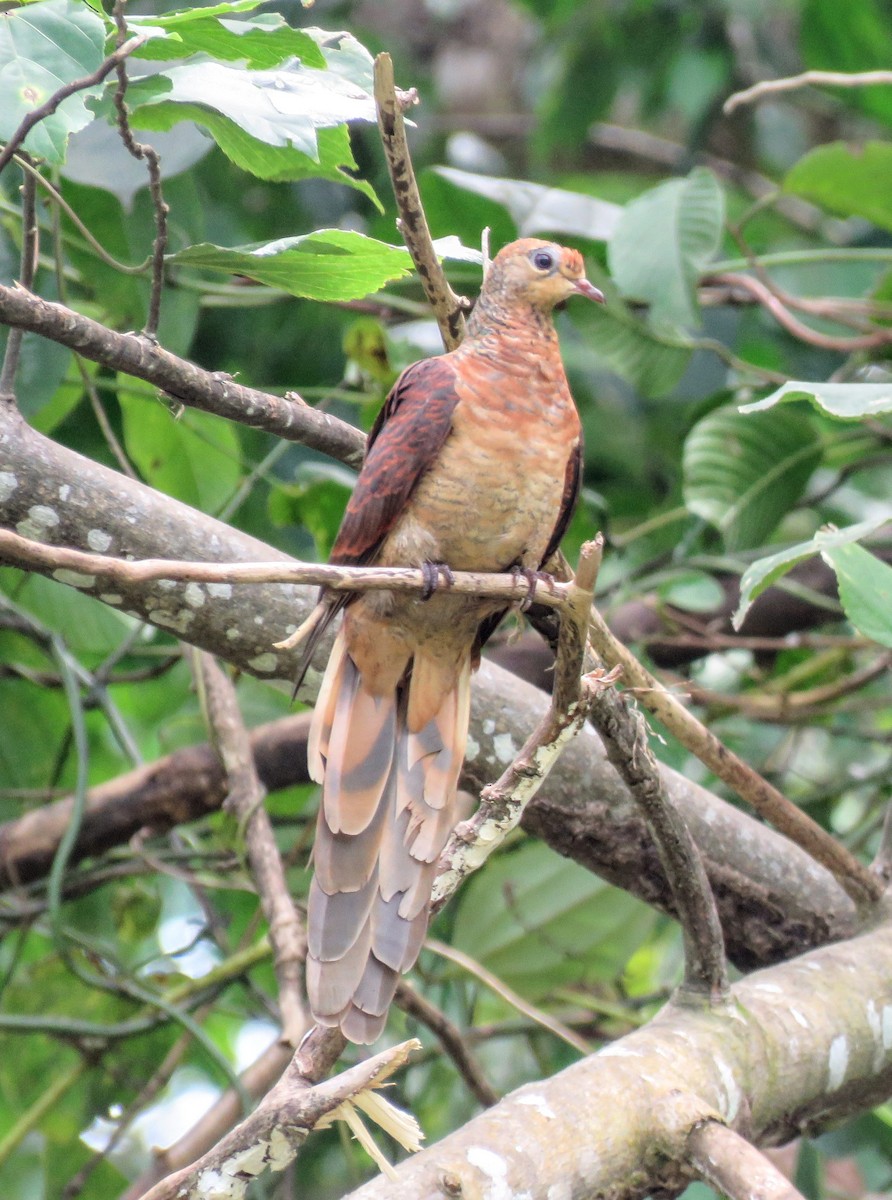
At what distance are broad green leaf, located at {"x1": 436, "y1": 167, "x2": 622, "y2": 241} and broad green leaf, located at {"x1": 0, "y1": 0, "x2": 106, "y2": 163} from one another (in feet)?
4.92

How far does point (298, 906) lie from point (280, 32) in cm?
196

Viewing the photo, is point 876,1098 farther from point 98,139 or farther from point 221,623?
point 98,139

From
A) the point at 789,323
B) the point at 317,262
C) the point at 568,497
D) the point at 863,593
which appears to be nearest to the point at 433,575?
the point at 568,497

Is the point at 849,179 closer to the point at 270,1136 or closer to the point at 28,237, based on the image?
the point at 28,237

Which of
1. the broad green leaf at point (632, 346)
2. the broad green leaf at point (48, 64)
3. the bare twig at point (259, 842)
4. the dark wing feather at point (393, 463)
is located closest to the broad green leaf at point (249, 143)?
the broad green leaf at point (48, 64)

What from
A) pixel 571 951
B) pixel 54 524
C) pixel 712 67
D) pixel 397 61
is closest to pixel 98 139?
pixel 54 524

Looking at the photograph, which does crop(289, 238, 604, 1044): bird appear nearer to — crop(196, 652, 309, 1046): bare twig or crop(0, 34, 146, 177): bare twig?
crop(196, 652, 309, 1046): bare twig

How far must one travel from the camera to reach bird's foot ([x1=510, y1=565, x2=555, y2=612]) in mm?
1716

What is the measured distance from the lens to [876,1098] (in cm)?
238

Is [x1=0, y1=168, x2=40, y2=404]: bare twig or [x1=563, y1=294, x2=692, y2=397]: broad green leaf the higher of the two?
[x1=563, y1=294, x2=692, y2=397]: broad green leaf

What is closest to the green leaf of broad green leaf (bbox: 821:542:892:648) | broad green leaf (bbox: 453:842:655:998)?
broad green leaf (bbox: 821:542:892:648)

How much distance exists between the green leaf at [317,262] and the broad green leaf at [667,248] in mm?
1318

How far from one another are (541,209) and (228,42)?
154 cm

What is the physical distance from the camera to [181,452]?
3143mm
